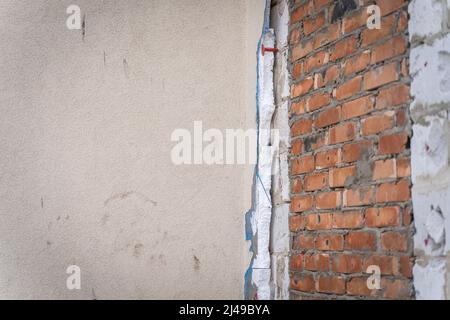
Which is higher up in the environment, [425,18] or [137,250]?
[425,18]

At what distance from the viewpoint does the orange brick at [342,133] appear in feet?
7.73

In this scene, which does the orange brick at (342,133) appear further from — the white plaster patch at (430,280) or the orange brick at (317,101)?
the white plaster patch at (430,280)

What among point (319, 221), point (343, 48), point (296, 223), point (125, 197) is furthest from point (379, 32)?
point (125, 197)

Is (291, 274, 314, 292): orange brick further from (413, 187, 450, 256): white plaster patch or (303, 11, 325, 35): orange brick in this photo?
(303, 11, 325, 35): orange brick

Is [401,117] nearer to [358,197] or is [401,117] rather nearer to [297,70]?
[358,197]

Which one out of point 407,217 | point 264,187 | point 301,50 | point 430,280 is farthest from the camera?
point 264,187

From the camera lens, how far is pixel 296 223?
2.66 m

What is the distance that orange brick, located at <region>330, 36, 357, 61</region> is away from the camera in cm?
239

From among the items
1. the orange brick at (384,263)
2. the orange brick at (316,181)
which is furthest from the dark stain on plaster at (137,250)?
the orange brick at (384,263)

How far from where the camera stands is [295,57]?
2752 millimetres

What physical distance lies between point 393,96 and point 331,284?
738 millimetres

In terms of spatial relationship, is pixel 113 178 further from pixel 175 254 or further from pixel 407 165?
pixel 407 165

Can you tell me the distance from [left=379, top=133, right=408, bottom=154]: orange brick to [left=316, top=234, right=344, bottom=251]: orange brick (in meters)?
0.38
